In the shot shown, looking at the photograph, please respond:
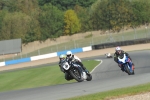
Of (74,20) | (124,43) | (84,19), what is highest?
(84,19)

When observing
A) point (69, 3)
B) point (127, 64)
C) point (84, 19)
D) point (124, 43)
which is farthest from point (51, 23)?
point (127, 64)

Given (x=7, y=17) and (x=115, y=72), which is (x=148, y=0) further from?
(x=115, y=72)

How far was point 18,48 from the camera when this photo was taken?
7781 cm

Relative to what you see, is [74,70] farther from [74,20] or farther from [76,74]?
[74,20]

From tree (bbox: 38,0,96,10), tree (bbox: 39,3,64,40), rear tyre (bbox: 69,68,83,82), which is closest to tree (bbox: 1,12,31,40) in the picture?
tree (bbox: 39,3,64,40)

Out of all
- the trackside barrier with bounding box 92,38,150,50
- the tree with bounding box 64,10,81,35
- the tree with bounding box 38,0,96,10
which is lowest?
the trackside barrier with bounding box 92,38,150,50

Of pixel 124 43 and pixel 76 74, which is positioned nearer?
pixel 76 74

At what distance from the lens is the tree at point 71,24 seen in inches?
3440

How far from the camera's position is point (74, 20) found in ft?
294

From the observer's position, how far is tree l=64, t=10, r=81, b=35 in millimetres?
87387

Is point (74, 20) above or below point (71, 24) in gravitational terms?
above

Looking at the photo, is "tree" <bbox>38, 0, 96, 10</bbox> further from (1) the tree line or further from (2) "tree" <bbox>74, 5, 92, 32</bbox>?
(1) the tree line

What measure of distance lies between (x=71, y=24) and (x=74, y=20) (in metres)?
2.00

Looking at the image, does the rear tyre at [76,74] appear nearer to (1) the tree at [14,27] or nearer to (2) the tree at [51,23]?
(2) the tree at [51,23]
